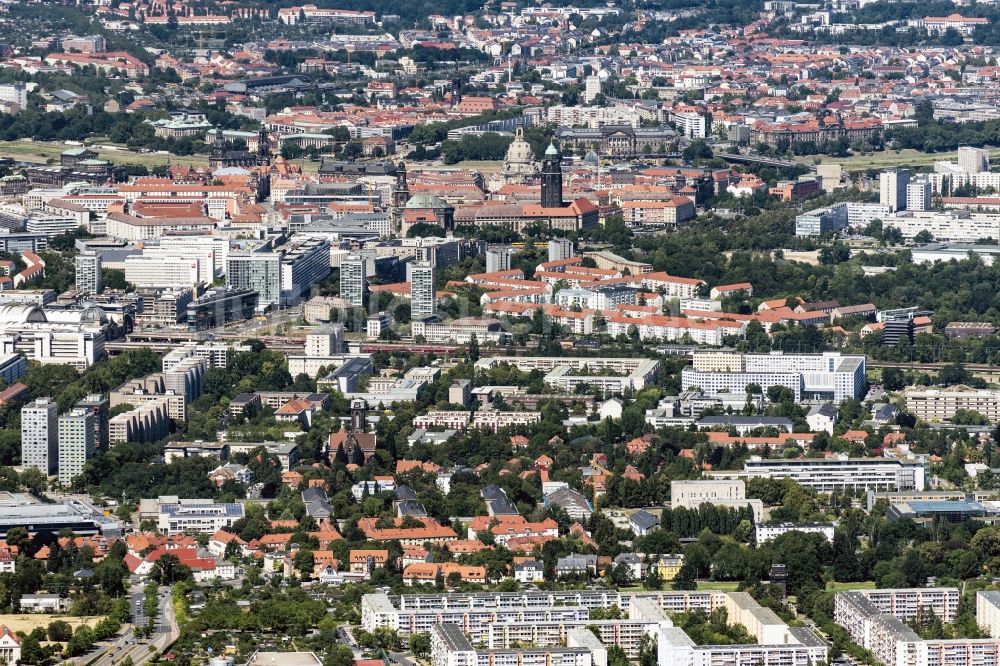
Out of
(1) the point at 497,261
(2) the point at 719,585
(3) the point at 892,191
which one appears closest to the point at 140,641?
(2) the point at 719,585

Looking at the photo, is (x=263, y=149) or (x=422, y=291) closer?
(x=422, y=291)

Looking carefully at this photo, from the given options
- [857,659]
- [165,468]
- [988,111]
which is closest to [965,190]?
[988,111]

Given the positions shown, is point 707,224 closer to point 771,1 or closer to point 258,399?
point 258,399

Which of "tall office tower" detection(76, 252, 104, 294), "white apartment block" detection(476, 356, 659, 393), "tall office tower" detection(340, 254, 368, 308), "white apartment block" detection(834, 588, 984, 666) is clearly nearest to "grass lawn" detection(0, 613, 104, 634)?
"white apartment block" detection(834, 588, 984, 666)

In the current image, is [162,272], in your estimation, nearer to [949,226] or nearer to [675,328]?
[675,328]

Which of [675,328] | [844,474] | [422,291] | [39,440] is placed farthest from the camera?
[422,291]
